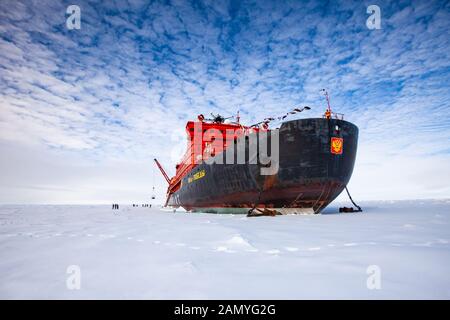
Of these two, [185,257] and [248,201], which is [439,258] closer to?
[185,257]

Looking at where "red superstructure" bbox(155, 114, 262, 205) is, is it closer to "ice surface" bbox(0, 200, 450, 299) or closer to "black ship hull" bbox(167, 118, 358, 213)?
"black ship hull" bbox(167, 118, 358, 213)

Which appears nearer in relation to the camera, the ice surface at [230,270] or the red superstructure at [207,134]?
the ice surface at [230,270]

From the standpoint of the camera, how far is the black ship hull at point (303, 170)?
9750 millimetres

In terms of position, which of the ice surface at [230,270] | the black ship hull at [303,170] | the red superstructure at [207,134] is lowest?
the ice surface at [230,270]

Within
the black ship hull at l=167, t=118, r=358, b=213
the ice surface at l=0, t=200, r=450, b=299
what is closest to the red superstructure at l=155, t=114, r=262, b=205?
the black ship hull at l=167, t=118, r=358, b=213

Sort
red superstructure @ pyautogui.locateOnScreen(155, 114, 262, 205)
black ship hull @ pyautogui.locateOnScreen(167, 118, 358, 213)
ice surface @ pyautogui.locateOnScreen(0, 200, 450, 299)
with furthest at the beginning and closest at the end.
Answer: red superstructure @ pyautogui.locateOnScreen(155, 114, 262, 205) → black ship hull @ pyautogui.locateOnScreen(167, 118, 358, 213) → ice surface @ pyautogui.locateOnScreen(0, 200, 450, 299)

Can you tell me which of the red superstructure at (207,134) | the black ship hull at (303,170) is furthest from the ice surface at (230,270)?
the red superstructure at (207,134)

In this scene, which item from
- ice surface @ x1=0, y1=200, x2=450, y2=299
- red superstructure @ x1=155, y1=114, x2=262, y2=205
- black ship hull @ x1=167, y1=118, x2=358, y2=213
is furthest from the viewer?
red superstructure @ x1=155, y1=114, x2=262, y2=205

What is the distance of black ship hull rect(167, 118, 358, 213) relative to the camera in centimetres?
975

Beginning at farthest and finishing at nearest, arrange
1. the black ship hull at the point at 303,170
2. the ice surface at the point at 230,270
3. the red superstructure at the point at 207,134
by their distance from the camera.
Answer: the red superstructure at the point at 207,134 → the black ship hull at the point at 303,170 → the ice surface at the point at 230,270

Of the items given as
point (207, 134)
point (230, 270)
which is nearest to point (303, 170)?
point (230, 270)

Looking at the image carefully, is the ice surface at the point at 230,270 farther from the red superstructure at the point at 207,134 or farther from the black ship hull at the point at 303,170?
the red superstructure at the point at 207,134
